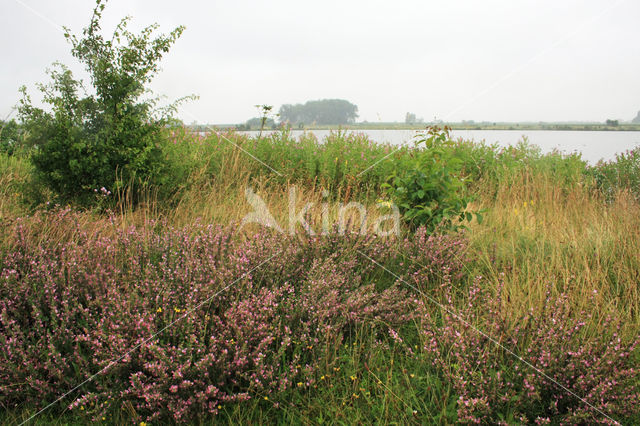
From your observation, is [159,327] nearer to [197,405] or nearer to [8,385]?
[197,405]

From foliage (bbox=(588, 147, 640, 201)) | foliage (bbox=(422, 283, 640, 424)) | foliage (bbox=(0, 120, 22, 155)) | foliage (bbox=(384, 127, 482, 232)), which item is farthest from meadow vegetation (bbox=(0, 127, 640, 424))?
foliage (bbox=(0, 120, 22, 155))

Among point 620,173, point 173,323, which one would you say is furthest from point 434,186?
point 620,173

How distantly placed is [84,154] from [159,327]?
2939 millimetres

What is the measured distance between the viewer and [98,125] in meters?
4.56

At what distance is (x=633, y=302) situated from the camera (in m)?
2.99

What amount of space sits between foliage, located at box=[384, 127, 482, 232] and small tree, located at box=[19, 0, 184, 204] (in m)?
A: 2.75

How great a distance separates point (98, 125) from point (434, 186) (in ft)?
11.8

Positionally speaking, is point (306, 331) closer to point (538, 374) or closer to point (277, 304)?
point (277, 304)

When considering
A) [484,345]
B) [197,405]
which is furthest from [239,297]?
[484,345]

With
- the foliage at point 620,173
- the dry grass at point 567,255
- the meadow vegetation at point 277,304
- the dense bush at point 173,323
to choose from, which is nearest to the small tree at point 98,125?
the meadow vegetation at point 277,304

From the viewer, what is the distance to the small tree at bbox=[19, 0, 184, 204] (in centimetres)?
438

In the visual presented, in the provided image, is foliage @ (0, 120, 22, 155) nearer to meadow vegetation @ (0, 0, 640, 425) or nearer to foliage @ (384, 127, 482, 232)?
meadow vegetation @ (0, 0, 640, 425)

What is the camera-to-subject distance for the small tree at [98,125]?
14.4 feet

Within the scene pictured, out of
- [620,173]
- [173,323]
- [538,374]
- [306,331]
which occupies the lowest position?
[538,374]
